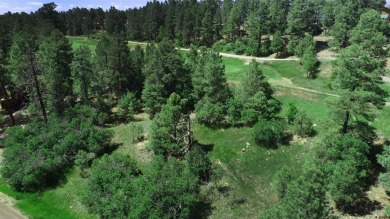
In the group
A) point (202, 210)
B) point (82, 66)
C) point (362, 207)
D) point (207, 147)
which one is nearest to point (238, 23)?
point (82, 66)

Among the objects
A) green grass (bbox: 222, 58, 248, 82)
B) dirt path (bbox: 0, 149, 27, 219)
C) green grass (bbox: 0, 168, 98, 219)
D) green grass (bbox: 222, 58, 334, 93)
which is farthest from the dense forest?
dirt path (bbox: 0, 149, 27, 219)

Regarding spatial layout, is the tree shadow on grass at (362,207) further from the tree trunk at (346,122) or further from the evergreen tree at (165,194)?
the evergreen tree at (165,194)

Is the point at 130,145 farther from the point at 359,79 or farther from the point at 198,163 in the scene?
the point at 359,79

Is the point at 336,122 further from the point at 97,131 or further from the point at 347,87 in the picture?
the point at 97,131

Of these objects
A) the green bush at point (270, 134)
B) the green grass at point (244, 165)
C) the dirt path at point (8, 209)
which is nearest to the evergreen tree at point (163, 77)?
the green grass at point (244, 165)

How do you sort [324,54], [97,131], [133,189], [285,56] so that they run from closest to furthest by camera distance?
1. [133,189]
2. [97,131]
3. [324,54]
4. [285,56]

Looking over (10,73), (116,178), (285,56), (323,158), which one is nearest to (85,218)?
(116,178)
